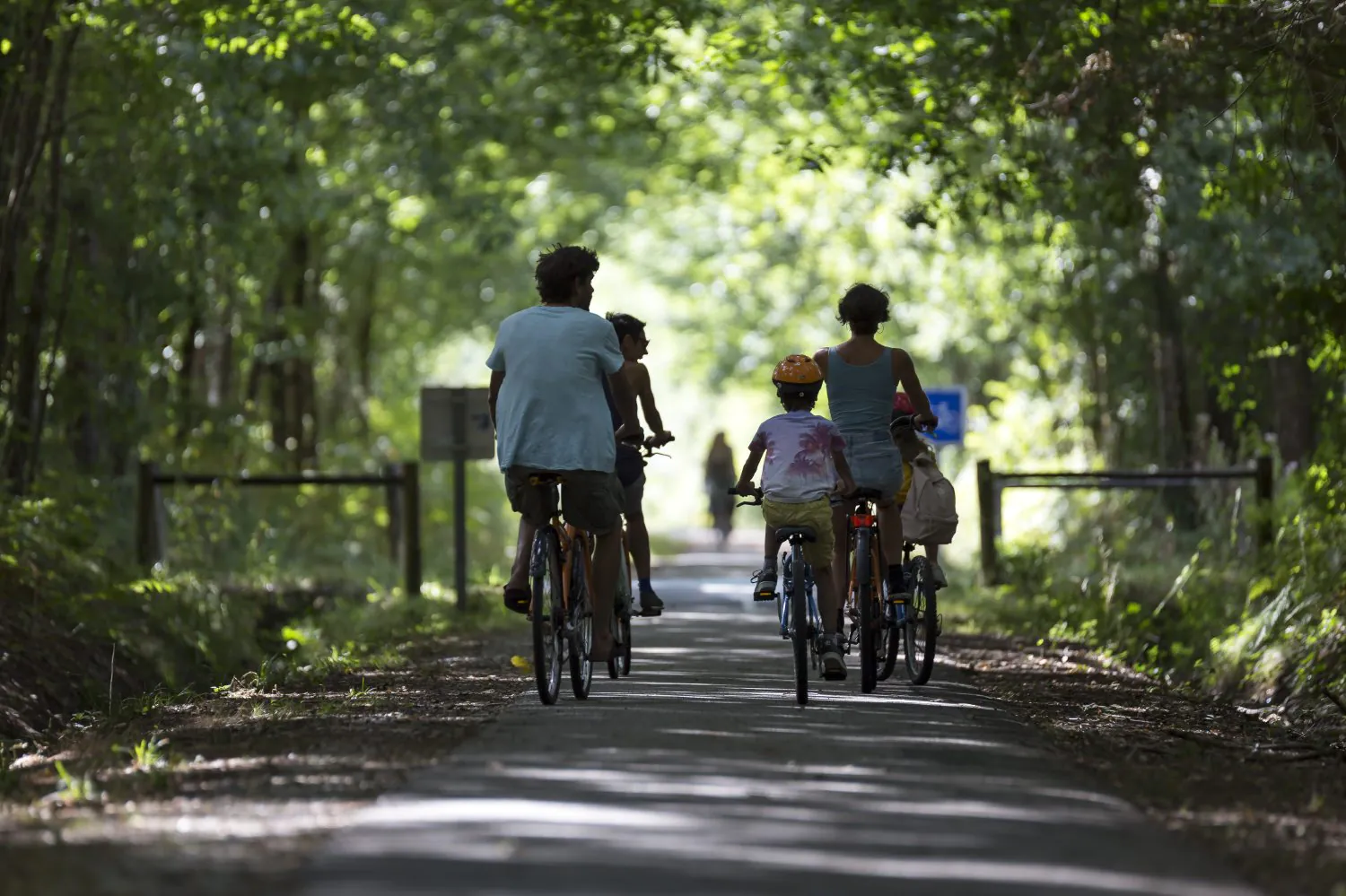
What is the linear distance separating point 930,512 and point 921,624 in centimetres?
65

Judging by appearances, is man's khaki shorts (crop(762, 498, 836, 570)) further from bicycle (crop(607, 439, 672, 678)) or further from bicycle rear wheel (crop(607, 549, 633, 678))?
bicycle rear wheel (crop(607, 549, 633, 678))

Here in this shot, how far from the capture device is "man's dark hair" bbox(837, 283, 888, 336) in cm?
Answer: 1095

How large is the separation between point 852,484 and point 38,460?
9631 millimetres

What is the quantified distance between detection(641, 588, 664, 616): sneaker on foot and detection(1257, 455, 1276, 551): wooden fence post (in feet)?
19.8

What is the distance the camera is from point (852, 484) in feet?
33.6

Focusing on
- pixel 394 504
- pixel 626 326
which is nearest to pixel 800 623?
pixel 626 326

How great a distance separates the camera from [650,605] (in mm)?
11602

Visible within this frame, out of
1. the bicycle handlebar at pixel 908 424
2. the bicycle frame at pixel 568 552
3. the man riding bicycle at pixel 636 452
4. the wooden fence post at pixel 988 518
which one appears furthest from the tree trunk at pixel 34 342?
the wooden fence post at pixel 988 518

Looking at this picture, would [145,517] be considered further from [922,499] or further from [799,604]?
[799,604]

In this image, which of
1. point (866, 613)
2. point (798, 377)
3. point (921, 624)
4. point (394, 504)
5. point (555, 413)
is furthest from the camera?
point (394, 504)

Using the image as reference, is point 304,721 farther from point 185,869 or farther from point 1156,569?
point 1156,569

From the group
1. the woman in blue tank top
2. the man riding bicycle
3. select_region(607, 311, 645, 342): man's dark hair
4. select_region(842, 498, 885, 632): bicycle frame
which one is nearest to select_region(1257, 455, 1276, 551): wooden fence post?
select_region(842, 498, 885, 632): bicycle frame

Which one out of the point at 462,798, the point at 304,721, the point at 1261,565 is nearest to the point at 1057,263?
the point at 1261,565

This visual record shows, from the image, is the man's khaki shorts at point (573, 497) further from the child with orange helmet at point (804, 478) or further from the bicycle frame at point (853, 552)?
the bicycle frame at point (853, 552)
